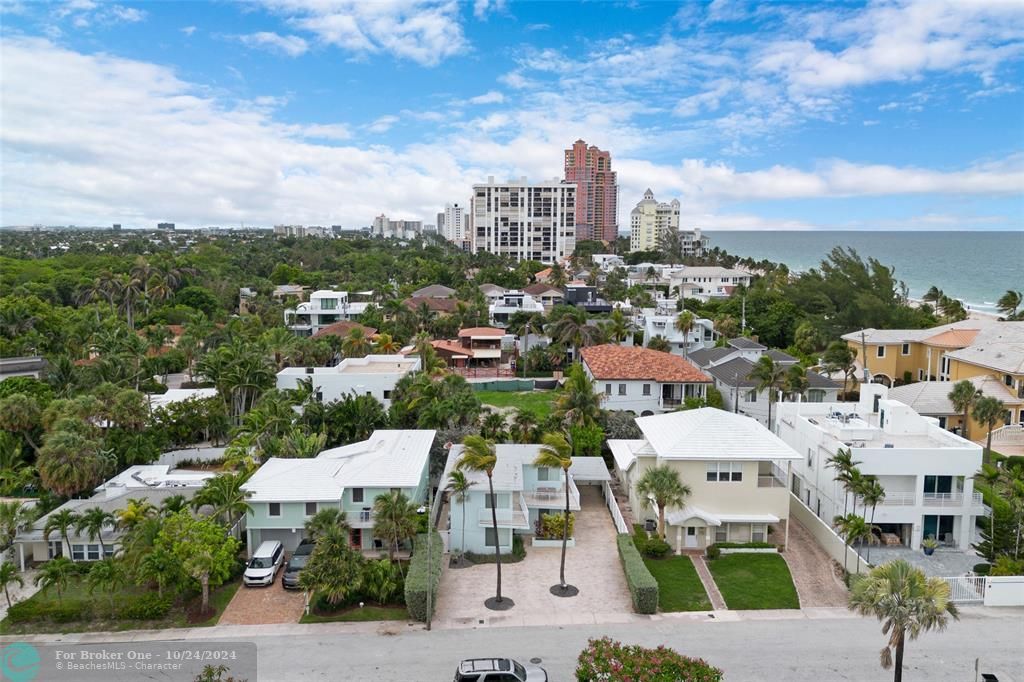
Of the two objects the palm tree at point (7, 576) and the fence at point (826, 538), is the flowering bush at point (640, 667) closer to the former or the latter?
the fence at point (826, 538)

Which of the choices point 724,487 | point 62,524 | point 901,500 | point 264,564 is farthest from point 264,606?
point 901,500

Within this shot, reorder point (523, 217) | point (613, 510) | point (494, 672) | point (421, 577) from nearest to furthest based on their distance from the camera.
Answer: point (494, 672)
point (421, 577)
point (613, 510)
point (523, 217)

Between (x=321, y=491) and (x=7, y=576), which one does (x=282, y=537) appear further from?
(x=7, y=576)

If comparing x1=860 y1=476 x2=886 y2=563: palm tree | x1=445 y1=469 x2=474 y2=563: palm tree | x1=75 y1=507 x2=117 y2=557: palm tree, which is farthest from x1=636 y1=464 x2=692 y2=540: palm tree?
x1=75 y1=507 x2=117 y2=557: palm tree

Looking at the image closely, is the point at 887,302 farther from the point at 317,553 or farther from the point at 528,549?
the point at 317,553

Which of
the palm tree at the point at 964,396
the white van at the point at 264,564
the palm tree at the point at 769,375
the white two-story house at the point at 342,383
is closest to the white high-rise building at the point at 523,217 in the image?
the white two-story house at the point at 342,383

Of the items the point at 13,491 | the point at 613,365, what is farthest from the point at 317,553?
the point at 613,365

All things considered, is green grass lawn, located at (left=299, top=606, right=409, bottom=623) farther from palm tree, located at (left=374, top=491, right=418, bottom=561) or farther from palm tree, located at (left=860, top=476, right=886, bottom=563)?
palm tree, located at (left=860, top=476, right=886, bottom=563)
